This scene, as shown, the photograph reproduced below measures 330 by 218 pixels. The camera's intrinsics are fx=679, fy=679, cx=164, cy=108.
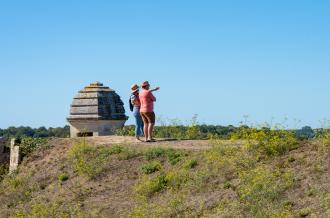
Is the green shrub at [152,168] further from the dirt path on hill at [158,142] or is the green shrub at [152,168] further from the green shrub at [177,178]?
the dirt path on hill at [158,142]

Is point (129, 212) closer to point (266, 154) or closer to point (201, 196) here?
point (201, 196)

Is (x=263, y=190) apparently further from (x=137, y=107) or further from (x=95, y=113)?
(x=95, y=113)

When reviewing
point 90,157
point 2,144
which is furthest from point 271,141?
point 2,144

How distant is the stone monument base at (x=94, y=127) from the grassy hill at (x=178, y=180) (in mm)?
3236

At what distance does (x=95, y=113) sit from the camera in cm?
2072

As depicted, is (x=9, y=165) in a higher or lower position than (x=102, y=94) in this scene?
lower

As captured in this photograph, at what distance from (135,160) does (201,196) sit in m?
3.23

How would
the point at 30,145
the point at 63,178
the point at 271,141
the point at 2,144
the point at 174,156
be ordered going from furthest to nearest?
the point at 2,144
the point at 30,145
the point at 63,178
the point at 174,156
the point at 271,141

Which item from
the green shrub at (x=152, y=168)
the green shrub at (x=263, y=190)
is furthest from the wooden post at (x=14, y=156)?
the green shrub at (x=263, y=190)

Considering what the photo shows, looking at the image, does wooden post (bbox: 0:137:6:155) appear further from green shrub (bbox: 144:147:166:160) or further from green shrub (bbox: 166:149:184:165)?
green shrub (bbox: 166:149:184:165)

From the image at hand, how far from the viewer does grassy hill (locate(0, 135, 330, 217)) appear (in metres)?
11.4

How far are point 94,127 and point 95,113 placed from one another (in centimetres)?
46

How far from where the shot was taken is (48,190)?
15.4 m

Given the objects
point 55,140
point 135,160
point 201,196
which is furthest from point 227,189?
point 55,140
